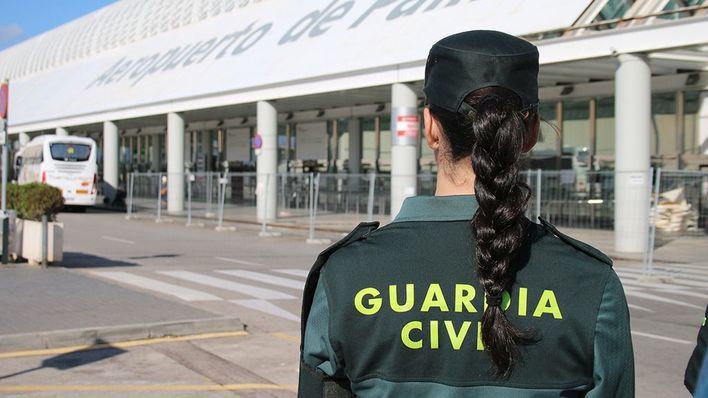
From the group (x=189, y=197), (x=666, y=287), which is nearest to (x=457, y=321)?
(x=666, y=287)

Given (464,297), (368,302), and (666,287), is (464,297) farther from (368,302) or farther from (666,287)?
(666,287)

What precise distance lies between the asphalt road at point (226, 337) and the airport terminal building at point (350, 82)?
4.05m

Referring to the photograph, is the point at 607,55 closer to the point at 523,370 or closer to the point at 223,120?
the point at 523,370

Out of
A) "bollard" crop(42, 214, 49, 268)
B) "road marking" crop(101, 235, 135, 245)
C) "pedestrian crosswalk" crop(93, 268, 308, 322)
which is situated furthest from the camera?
"road marking" crop(101, 235, 135, 245)

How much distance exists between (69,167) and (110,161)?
139 inches

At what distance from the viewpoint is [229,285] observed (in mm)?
12781

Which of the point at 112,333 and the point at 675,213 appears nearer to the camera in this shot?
the point at 112,333

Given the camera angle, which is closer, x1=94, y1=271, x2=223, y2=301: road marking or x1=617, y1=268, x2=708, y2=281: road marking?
x1=94, y1=271, x2=223, y2=301: road marking

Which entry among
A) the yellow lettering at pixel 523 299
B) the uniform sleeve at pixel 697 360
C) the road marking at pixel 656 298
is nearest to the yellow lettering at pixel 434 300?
the yellow lettering at pixel 523 299

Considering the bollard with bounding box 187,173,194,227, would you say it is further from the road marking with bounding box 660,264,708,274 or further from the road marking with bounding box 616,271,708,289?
the road marking with bounding box 616,271,708,289

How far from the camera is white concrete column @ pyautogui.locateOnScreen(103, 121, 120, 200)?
3828 cm

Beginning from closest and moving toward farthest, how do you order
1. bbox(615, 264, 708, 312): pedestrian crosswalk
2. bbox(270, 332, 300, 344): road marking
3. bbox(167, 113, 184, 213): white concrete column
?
bbox(270, 332, 300, 344): road marking
bbox(615, 264, 708, 312): pedestrian crosswalk
bbox(167, 113, 184, 213): white concrete column

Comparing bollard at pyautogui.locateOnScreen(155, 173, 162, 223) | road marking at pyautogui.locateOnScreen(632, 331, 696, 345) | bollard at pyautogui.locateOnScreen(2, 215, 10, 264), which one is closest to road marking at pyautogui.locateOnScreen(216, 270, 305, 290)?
bollard at pyautogui.locateOnScreen(2, 215, 10, 264)

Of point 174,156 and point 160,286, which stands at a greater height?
point 174,156
